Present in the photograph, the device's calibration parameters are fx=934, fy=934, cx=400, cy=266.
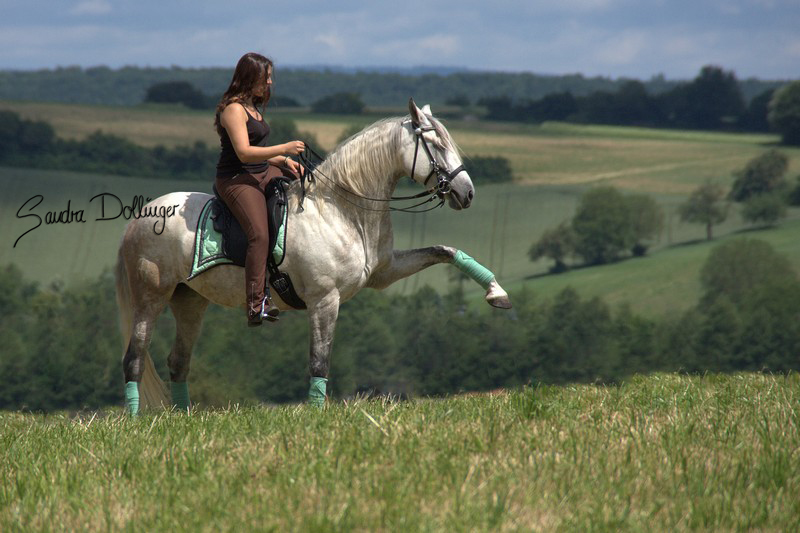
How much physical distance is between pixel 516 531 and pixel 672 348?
7009 cm

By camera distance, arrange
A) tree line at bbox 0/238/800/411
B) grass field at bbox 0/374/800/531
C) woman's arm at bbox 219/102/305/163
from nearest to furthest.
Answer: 1. grass field at bbox 0/374/800/531
2. woman's arm at bbox 219/102/305/163
3. tree line at bbox 0/238/800/411

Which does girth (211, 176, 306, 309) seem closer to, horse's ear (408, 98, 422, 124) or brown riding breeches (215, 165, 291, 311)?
brown riding breeches (215, 165, 291, 311)

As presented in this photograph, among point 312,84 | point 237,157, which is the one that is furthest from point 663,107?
point 237,157

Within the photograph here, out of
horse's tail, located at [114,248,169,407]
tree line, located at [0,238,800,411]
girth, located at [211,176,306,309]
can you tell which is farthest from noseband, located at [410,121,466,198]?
tree line, located at [0,238,800,411]

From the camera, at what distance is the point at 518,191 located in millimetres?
100562

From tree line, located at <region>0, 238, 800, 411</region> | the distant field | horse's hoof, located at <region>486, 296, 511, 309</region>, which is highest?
horse's hoof, located at <region>486, 296, 511, 309</region>

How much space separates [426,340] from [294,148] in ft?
221

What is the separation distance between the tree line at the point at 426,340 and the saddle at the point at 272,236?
2256 inches

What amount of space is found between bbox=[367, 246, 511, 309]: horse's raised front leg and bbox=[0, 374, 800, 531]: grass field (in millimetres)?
1533

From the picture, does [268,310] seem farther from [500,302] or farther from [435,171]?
[500,302]

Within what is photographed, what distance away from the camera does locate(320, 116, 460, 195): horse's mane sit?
7.79m

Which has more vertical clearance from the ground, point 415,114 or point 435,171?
point 415,114

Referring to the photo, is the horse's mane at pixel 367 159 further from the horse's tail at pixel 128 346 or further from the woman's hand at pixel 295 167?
the horse's tail at pixel 128 346

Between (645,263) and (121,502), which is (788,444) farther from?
(645,263)
